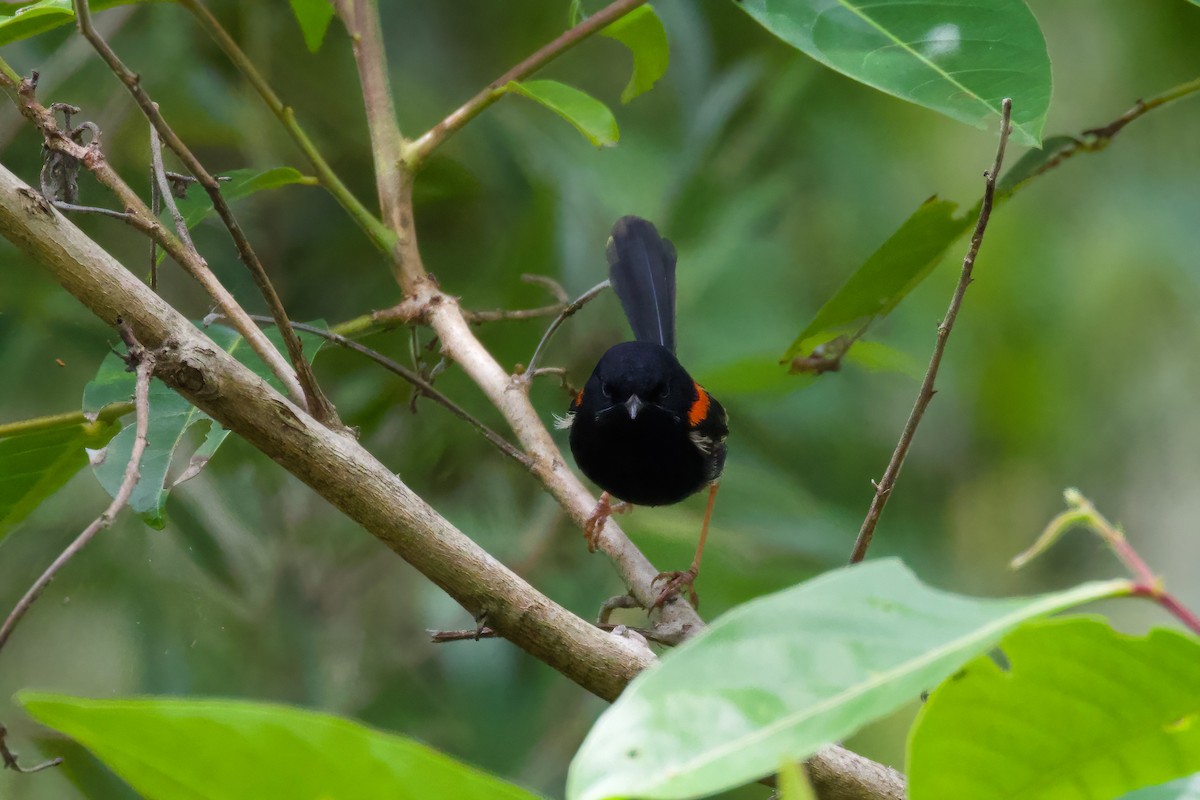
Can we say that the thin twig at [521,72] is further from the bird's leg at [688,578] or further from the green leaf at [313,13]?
the bird's leg at [688,578]

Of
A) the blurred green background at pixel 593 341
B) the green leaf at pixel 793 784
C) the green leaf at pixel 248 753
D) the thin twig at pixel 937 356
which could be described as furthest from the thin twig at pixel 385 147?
the green leaf at pixel 793 784

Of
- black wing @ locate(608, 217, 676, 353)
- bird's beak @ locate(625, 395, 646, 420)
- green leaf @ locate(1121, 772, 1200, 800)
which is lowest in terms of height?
green leaf @ locate(1121, 772, 1200, 800)

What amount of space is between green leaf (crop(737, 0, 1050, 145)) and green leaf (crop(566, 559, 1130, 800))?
Result: 3.54 feet

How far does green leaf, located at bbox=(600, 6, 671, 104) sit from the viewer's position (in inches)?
85.4

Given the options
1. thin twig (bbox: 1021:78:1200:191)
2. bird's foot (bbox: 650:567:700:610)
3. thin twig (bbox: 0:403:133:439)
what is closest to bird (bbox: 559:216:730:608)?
bird's foot (bbox: 650:567:700:610)

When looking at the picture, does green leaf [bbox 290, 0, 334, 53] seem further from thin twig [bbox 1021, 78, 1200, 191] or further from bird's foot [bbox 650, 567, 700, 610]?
thin twig [bbox 1021, 78, 1200, 191]

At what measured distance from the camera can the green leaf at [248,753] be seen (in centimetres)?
66

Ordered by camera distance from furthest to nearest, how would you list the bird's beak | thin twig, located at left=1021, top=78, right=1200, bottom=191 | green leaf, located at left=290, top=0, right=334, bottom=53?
the bird's beak, green leaf, located at left=290, top=0, right=334, bottom=53, thin twig, located at left=1021, top=78, right=1200, bottom=191

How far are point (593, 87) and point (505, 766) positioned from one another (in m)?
2.46

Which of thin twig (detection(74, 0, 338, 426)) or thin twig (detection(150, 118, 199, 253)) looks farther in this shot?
thin twig (detection(150, 118, 199, 253))

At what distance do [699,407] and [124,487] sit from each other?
2.22 meters

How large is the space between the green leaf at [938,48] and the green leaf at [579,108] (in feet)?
1.20

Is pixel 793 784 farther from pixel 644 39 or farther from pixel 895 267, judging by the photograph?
pixel 644 39

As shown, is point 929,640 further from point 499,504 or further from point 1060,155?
point 499,504
